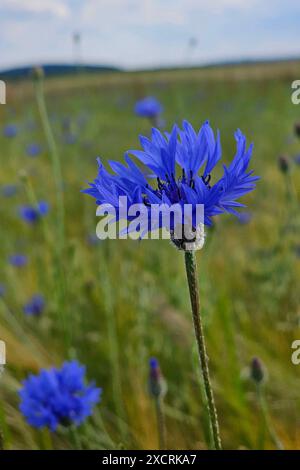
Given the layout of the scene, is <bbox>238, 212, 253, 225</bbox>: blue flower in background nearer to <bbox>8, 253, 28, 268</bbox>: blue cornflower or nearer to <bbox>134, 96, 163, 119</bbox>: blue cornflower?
<bbox>134, 96, 163, 119</bbox>: blue cornflower

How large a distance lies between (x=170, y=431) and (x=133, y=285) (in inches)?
22.9

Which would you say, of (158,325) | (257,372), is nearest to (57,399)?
(257,372)

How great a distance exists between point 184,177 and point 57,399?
495mm

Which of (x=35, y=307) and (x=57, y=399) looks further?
(x=35, y=307)

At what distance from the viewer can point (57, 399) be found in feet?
3.06

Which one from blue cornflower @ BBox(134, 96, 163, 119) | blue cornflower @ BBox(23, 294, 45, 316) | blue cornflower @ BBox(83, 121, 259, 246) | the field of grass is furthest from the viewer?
blue cornflower @ BBox(134, 96, 163, 119)

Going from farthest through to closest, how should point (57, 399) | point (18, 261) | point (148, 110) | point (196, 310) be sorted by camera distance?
point (18, 261), point (148, 110), point (57, 399), point (196, 310)

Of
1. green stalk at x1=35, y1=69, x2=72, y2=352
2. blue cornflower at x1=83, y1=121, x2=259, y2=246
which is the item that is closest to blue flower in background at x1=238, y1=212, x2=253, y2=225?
green stalk at x1=35, y1=69, x2=72, y2=352

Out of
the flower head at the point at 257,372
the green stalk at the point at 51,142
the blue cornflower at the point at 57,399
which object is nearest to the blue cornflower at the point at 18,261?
the green stalk at the point at 51,142

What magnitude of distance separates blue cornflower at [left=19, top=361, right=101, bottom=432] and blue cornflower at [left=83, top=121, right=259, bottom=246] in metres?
0.47

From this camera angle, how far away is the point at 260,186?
303cm

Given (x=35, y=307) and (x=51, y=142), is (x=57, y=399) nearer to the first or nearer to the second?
(x=51, y=142)

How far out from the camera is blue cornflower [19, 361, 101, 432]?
3.05 feet
